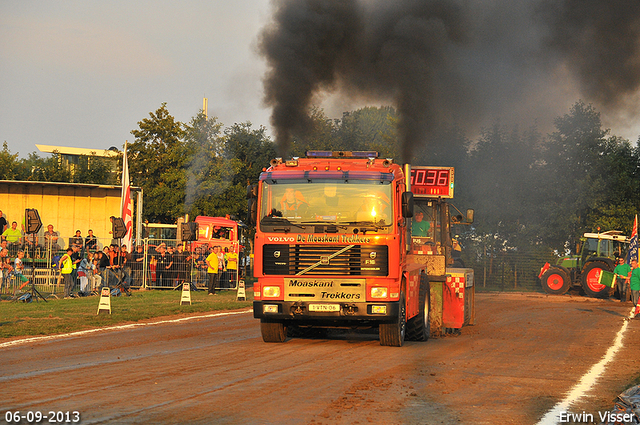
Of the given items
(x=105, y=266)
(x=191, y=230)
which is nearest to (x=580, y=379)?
(x=105, y=266)

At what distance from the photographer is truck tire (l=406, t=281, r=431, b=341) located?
14.0 m

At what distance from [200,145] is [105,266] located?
1664cm

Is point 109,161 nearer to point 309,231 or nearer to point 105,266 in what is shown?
point 105,266

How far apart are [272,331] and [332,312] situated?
56.8 inches

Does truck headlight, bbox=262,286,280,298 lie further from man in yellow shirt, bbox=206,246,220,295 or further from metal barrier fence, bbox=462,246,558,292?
metal barrier fence, bbox=462,246,558,292

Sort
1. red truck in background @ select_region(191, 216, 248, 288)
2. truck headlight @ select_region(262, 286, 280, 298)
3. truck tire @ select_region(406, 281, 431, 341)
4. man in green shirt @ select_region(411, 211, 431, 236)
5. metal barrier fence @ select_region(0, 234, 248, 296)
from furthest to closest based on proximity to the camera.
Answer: red truck in background @ select_region(191, 216, 248, 288), metal barrier fence @ select_region(0, 234, 248, 296), man in green shirt @ select_region(411, 211, 431, 236), truck tire @ select_region(406, 281, 431, 341), truck headlight @ select_region(262, 286, 280, 298)

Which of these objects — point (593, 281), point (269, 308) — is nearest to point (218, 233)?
point (593, 281)

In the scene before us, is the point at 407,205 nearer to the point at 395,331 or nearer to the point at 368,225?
the point at 368,225

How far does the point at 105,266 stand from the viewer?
24.2 metres

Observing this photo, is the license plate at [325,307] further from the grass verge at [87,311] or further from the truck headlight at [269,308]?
the grass verge at [87,311]

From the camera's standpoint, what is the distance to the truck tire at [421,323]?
14047mm

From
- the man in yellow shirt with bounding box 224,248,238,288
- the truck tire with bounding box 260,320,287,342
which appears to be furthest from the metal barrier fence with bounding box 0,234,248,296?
the truck tire with bounding box 260,320,287,342

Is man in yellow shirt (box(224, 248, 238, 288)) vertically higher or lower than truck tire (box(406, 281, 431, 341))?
higher

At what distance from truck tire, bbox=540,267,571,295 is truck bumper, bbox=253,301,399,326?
23.8 meters
